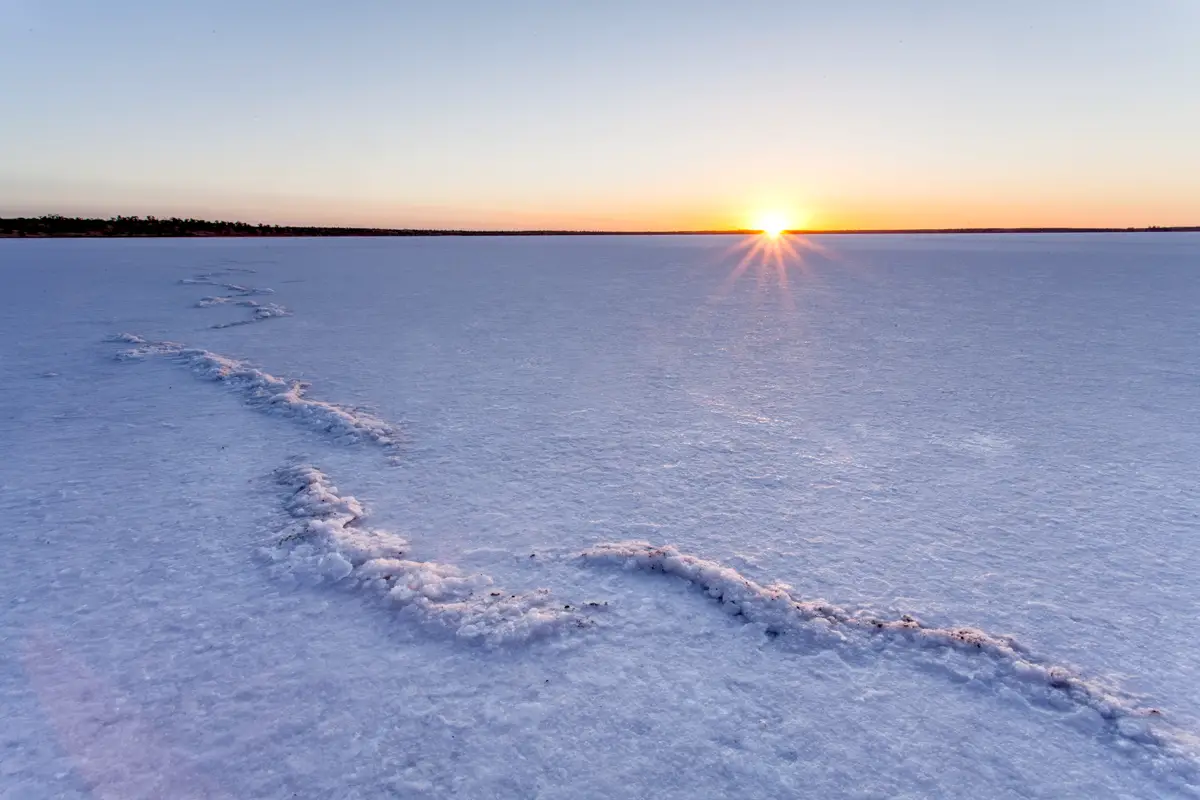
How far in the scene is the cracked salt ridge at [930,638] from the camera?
88.9 inches

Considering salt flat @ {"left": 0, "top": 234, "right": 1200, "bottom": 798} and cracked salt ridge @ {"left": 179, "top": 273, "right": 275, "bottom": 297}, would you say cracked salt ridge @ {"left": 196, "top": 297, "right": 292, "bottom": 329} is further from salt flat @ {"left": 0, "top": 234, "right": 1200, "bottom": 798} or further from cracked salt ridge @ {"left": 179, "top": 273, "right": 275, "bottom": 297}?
salt flat @ {"left": 0, "top": 234, "right": 1200, "bottom": 798}

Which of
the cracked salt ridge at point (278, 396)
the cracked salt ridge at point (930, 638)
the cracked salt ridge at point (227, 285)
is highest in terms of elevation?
the cracked salt ridge at point (227, 285)

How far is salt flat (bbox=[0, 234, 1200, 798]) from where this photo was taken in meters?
2.20

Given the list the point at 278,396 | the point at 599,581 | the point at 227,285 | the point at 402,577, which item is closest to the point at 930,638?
the point at 599,581

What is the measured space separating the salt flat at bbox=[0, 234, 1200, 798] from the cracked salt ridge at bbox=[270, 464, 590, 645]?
0.02m

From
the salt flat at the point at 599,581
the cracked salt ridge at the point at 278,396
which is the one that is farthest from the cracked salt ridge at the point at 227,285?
the salt flat at the point at 599,581

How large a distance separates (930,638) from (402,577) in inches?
89.3

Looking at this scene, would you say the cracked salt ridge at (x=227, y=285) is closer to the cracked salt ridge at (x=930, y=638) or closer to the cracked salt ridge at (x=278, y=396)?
the cracked salt ridge at (x=278, y=396)

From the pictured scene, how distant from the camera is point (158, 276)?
1738 cm

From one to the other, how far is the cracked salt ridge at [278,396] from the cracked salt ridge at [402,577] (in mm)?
1219

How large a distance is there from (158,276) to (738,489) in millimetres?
18130

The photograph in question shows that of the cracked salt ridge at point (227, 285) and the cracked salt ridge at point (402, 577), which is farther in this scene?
the cracked salt ridge at point (227, 285)

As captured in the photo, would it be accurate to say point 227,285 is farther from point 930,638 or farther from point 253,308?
point 930,638

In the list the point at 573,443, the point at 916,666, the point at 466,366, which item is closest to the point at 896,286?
the point at 466,366
